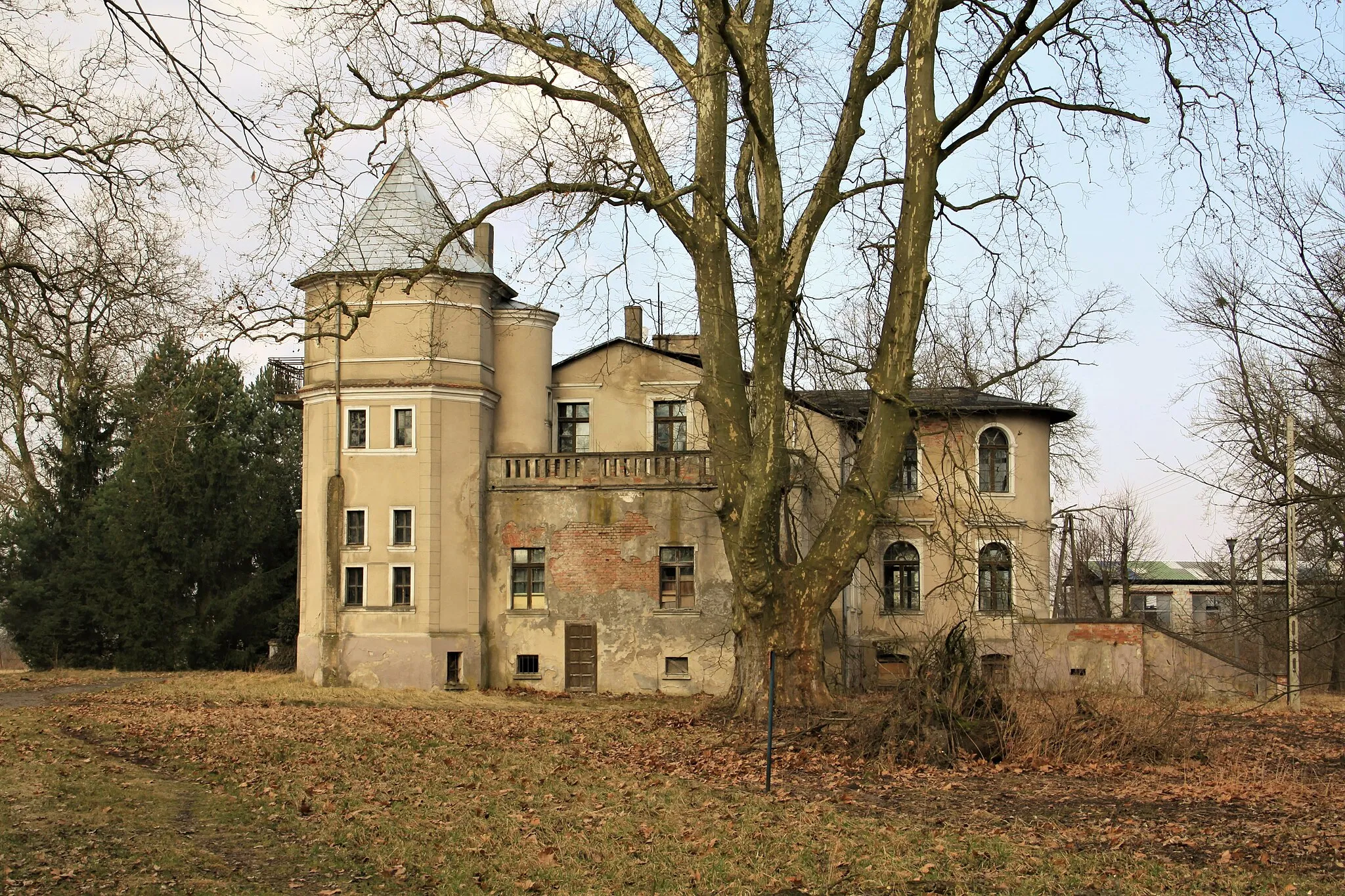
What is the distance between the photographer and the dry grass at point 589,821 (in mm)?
8430

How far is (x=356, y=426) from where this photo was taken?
30266 mm

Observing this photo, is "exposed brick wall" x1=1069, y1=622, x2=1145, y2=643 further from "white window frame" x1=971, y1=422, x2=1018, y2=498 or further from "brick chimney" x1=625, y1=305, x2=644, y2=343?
"brick chimney" x1=625, y1=305, x2=644, y2=343

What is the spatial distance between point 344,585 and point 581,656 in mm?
5746

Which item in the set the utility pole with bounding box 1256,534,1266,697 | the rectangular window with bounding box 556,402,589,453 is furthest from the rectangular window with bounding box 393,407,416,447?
the utility pole with bounding box 1256,534,1266,697

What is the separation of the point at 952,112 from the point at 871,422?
13.5ft

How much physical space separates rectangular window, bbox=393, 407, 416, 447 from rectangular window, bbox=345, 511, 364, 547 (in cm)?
186

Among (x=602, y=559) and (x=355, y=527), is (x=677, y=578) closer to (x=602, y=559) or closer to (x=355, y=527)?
(x=602, y=559)

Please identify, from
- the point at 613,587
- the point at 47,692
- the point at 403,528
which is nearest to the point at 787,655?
the point at 613,587

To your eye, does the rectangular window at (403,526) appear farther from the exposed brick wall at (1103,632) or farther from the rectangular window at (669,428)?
the exposed brick wall at (1103,632)

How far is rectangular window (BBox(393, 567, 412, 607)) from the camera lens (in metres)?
29.6

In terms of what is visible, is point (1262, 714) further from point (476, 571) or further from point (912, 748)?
point (476, 571)

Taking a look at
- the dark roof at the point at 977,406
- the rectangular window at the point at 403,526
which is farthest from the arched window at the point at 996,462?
the rectangular window at the point at 403,526

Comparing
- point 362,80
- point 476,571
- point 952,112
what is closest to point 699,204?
point 952,112

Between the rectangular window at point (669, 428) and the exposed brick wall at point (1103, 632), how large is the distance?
1074cm
